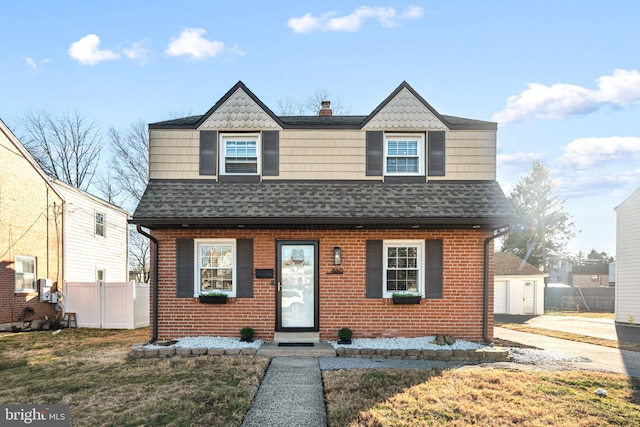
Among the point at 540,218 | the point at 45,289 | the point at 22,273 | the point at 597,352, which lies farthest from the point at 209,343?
the point at 540,218

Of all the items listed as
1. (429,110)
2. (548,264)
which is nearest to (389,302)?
(429,110)

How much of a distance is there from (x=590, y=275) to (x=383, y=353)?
46.8 metres

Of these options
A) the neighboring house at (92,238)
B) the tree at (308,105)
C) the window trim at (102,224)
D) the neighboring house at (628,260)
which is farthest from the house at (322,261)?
the tree at (308,105)

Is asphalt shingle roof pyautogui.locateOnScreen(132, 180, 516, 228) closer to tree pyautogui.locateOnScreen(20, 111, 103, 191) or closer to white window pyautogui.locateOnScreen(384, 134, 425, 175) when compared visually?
white window pyautogui.locateOnScreen(384, 134, 425, 175)

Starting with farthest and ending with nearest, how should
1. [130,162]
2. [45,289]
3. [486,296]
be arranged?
[130,162]
[45,289]
[486,296]

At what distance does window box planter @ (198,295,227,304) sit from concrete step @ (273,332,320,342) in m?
1.41

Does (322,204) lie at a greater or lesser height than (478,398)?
greater

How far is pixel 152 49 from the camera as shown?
13508 mm

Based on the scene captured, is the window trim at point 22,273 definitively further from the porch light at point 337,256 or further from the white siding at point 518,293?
the white siding at point 518,293

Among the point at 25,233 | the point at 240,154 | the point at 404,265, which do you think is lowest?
the point at 404,265

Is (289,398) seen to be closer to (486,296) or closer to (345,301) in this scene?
(345,301)

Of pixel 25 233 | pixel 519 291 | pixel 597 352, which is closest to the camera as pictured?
pixel 597 352

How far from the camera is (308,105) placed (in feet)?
83.4

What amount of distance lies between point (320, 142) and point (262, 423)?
701 centimetres
